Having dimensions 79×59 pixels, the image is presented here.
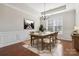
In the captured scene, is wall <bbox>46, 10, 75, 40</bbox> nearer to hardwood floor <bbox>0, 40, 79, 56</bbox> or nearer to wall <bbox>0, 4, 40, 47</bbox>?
hardwood floor <bbox>0, 40, 79, 56</bbox>

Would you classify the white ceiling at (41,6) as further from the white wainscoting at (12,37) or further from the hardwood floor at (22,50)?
the hardwood floor at (22,50)

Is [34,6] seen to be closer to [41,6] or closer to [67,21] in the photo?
[41,6]

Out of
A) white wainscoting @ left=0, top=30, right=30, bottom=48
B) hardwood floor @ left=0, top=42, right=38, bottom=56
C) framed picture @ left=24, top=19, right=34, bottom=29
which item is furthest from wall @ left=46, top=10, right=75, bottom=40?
hardwood floor @ left=0, top=42, right=38, bottom=56

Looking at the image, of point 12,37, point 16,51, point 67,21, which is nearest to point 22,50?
point 16,51

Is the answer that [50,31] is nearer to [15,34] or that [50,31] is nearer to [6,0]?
[15,34]

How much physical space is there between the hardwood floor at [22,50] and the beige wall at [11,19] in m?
0.42

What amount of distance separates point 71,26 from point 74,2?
56 cm

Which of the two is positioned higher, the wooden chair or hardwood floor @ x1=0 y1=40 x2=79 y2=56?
the wooden chair

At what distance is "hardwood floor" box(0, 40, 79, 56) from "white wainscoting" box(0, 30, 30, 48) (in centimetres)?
10

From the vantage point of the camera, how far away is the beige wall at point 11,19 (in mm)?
2264

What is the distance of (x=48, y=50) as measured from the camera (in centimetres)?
233

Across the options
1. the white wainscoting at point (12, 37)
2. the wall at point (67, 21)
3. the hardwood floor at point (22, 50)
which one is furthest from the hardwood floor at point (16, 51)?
the wall at point (67, 21)

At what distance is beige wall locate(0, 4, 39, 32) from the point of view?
7.43ft

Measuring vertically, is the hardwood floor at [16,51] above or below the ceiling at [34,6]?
below
